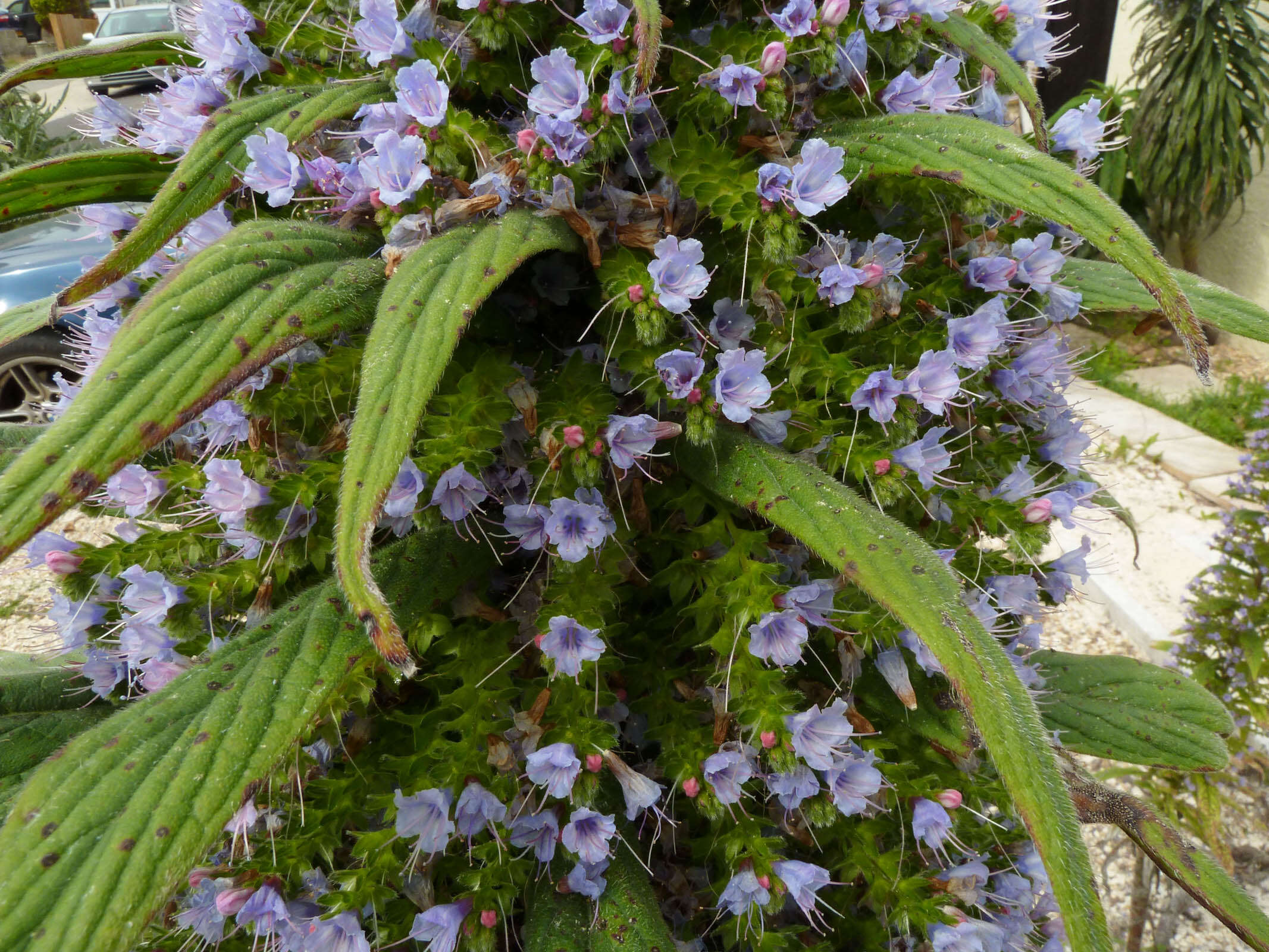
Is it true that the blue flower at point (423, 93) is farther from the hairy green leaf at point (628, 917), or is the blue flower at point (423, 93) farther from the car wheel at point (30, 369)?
the car wheel at point (30, 369)

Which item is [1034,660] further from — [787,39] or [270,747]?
[270,747]

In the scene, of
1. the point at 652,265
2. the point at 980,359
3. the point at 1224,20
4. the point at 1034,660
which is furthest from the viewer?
the point at 1224,20

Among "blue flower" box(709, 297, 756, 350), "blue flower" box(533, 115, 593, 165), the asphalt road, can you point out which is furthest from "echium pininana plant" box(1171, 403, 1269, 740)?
the asphalt road

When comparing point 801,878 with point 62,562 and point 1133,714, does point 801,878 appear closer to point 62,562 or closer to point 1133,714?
point 1133,714

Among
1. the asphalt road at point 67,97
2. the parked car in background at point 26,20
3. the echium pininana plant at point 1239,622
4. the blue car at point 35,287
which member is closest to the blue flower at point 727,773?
the echium pininana plant at point 1239,622

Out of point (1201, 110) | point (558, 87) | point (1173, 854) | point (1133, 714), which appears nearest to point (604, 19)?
point (558, 87)

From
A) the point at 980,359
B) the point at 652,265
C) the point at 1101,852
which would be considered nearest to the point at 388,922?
the point at 652,265

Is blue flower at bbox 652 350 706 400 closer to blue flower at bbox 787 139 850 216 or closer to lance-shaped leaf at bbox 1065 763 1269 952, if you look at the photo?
blue flower at bbox 787 139 850 216
